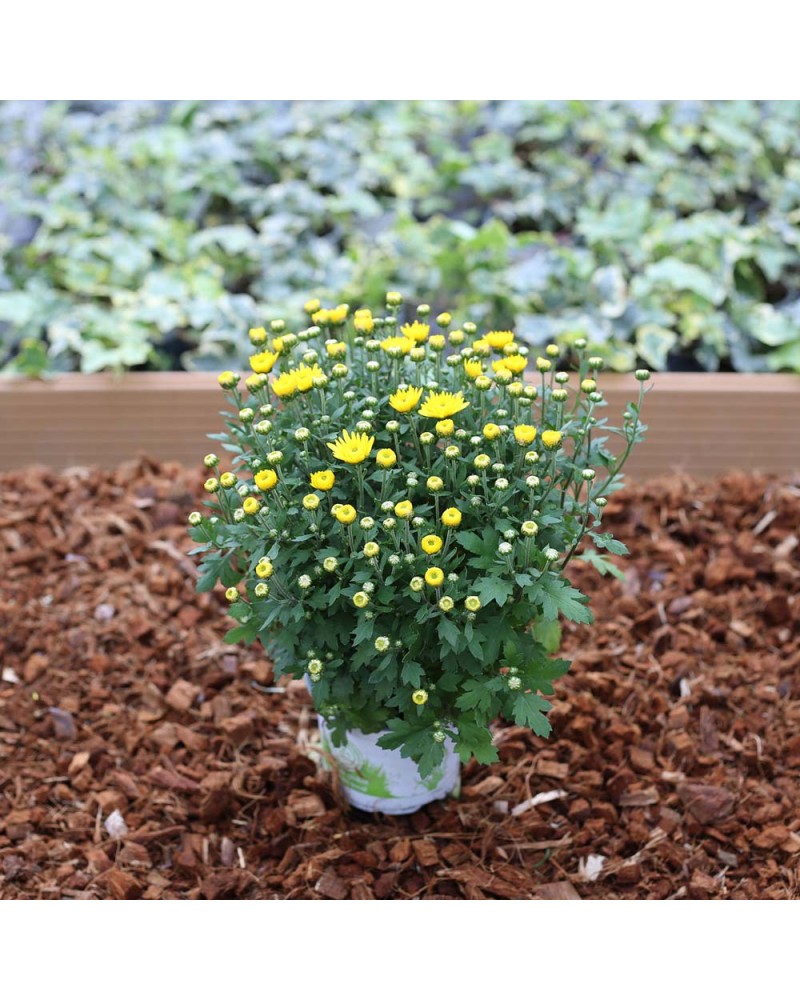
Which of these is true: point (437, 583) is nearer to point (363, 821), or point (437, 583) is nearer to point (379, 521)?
point (379, 521)

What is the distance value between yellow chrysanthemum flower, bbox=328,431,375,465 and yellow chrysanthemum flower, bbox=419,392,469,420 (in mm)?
93

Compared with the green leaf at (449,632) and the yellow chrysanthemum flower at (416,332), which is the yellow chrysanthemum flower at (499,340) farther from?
the green leaf at (449,632)

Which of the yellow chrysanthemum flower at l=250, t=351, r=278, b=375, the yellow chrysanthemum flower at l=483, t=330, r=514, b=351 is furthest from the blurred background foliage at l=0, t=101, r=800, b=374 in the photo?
the yellow chrysanthemum flower at l=250, t=351, r=278, b=375

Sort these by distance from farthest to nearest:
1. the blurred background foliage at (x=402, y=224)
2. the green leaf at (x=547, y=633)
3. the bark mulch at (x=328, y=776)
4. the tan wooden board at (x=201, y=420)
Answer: the blurred background foliage at (x=402, y=224) → the tan wooden board at (x=201, y=420) → the bark mulch at (x=328, y=776) → the green leaf at (x=547, y=633)

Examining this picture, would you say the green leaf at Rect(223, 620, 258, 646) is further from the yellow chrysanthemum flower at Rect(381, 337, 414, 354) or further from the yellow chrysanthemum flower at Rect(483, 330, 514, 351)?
the yellow chrysanthemum flower at Rect(483, 330, 514, 351)

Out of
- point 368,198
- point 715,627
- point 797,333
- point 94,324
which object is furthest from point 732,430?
point 94,324

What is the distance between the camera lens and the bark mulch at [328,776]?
1947mm

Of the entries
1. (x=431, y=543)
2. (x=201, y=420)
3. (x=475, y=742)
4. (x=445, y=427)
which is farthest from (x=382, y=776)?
(x=201, y=420)

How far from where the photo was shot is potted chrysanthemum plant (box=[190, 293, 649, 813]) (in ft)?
5.16

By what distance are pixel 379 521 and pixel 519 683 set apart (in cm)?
32

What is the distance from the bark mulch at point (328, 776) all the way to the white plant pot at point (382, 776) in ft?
0.16

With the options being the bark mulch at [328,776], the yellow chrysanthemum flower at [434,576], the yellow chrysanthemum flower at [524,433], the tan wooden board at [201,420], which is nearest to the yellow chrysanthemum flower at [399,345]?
the yellow chrysanthemum flower at [524,433]

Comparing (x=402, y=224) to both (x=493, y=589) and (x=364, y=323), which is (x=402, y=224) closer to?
(x=364, y=323)

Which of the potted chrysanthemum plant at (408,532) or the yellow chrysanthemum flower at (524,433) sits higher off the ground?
the yellow chrysanthemum flower at (524,433)
